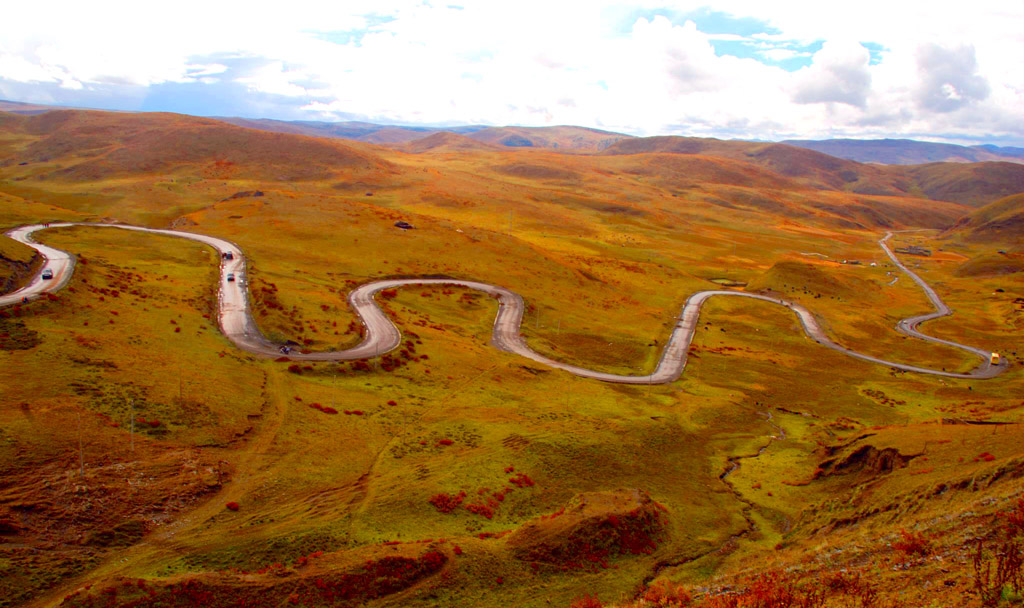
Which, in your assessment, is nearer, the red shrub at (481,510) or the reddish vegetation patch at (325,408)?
the red shrub at (481,510)

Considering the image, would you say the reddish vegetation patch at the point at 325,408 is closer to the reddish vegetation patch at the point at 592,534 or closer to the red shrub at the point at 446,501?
the red shrub at the point at 446,501

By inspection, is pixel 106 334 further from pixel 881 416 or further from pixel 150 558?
pixel 881 416

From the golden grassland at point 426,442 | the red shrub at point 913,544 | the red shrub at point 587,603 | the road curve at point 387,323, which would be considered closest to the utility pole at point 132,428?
the golden grassland at point 426,442

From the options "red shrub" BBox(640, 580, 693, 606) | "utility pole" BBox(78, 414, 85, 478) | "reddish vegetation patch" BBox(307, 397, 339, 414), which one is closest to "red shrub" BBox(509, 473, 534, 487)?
"red shrub" BBox(640, 580, 693, 606)

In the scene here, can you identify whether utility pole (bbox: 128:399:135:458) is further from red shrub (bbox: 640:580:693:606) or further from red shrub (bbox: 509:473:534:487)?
red shrub (bbox: 640:580:693:606)

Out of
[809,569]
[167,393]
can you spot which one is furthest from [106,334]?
[809,569]

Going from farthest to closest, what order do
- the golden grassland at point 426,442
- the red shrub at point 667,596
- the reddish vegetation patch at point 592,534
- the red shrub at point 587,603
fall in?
the reddish vegetation patch at point 592,534 < the golden grassland at point 426,442 < the red shrub at point 587,603 < the red shrub at point 667,596

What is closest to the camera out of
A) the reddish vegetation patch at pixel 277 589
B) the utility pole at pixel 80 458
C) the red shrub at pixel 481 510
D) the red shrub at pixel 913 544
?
the reddish vegetation patch at pixel 277 589

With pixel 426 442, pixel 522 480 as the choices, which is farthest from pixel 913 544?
pixel 426 442
